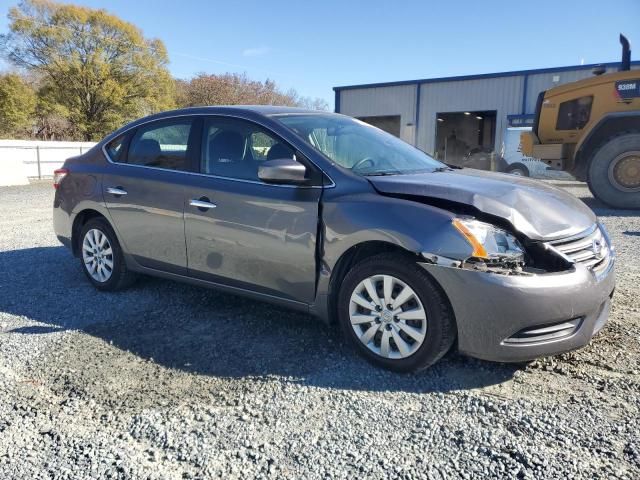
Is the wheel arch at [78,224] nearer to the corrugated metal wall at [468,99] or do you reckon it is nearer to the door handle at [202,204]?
Result: the door handle at [202,204]

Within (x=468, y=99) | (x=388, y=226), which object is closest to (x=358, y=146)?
(x=388, y=226)

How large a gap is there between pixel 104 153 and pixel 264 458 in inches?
140

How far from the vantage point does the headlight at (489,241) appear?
288 cm

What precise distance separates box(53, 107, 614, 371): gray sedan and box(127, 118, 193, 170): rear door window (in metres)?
0.01

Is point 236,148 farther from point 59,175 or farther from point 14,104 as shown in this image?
point 14,104

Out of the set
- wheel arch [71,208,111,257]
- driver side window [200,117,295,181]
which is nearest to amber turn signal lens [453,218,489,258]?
driver side window [200,117,295,181]

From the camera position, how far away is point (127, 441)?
253 centimetres

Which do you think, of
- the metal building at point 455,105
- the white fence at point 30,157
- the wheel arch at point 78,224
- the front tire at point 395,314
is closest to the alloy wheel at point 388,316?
the front tire at point 395,314

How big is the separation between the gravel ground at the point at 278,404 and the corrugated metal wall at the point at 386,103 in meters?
23.3

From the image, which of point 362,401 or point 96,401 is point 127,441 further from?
point 362,401

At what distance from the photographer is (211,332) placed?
3857mm

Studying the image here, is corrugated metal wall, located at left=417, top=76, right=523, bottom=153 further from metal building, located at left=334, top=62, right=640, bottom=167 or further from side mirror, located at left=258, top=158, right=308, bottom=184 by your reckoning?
side mirror, located at left=258, top=158, right=308, bottom=184

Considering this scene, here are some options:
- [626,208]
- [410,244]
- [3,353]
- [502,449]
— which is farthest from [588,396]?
[626,208]

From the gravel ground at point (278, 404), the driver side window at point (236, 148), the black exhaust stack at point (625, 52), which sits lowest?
the gravel ground at point (278, 404)
